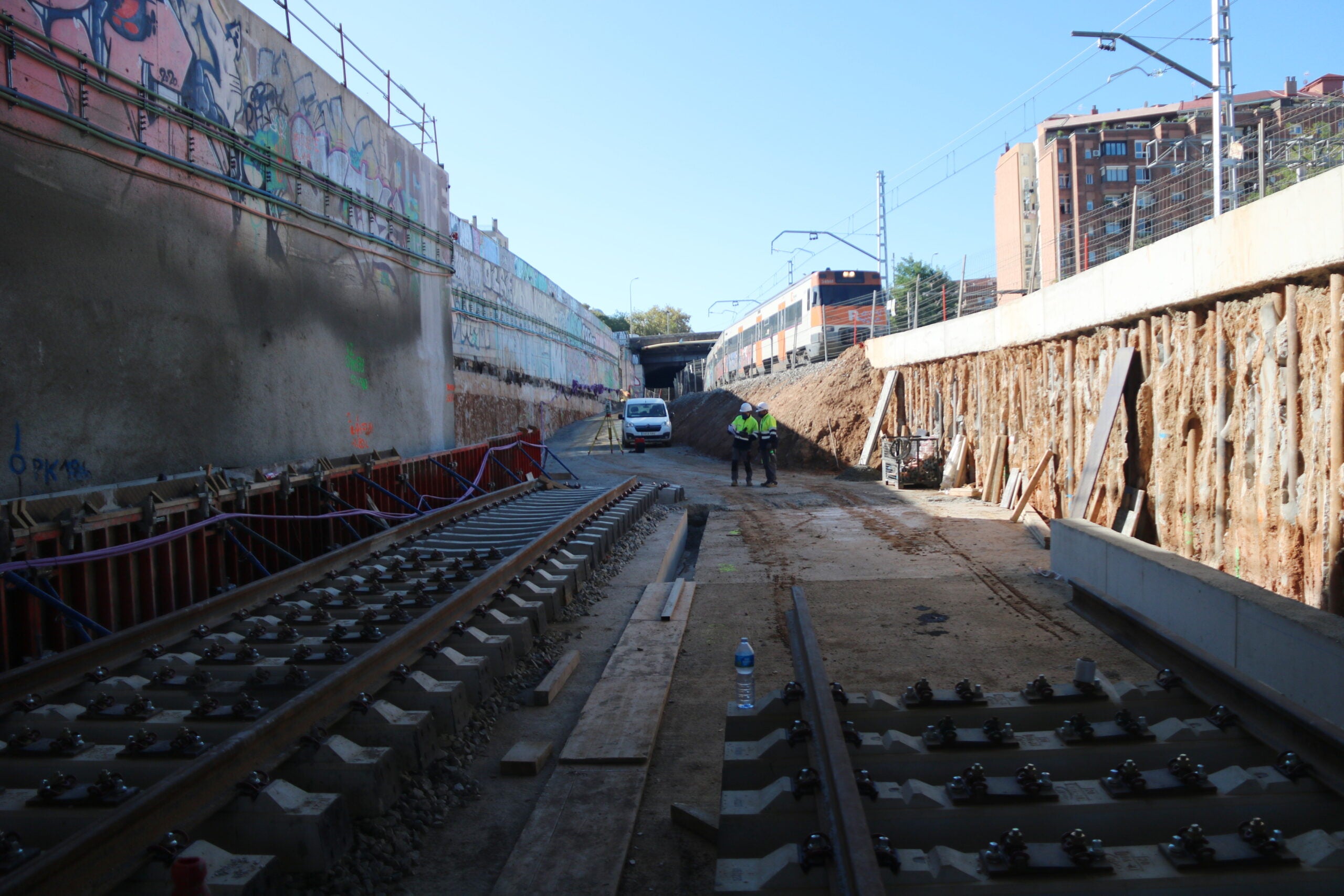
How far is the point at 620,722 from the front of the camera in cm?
483

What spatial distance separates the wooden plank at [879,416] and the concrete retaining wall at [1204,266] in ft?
23.0

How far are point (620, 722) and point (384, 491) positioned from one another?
19.6ft

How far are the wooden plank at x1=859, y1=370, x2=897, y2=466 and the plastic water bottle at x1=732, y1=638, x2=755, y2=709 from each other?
17.6 meters

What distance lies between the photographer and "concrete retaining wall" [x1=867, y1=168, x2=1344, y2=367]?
21.2 feet

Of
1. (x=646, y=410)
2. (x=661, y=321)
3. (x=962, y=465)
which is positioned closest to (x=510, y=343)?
(x=646, y=410)

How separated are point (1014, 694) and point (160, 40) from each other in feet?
31.9

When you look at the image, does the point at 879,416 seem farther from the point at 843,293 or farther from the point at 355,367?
the point at 355,367

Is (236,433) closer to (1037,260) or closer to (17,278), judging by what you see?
(17,278)

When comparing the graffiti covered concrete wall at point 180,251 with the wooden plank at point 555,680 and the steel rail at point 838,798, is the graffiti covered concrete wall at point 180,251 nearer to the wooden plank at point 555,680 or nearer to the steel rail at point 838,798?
the wooden plank at point 555,680

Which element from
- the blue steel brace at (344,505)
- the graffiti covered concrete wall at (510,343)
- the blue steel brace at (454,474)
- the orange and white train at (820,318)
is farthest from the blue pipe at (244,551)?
the orange and white train at (820,318)

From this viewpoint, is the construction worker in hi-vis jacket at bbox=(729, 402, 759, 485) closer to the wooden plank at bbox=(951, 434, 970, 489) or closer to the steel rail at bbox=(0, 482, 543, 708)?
the wooden plank at bbox=(951, 434, 970, 489)

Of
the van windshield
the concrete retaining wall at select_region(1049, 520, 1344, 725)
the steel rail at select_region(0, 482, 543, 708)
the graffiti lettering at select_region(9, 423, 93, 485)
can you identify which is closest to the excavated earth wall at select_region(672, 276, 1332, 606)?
the concrete retaining wall at select_region(1049, 520, 1344, 725)

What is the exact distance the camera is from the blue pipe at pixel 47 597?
17.5 ft

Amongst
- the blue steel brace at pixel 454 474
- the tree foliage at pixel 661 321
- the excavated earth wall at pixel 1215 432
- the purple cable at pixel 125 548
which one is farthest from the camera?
the tree foliage at pixel 661 321
